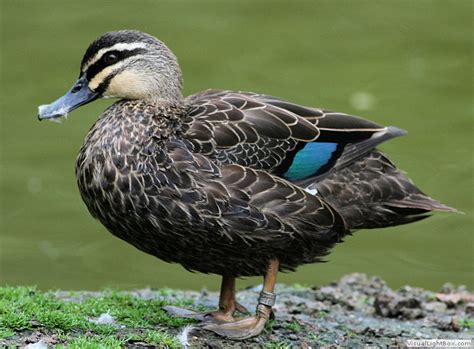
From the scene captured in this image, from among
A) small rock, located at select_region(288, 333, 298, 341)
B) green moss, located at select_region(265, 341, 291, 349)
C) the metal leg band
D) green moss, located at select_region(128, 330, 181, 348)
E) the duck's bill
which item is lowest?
small rock, located at select_region(288, 333, 298, 341)

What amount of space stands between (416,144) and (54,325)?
6793 millimetres

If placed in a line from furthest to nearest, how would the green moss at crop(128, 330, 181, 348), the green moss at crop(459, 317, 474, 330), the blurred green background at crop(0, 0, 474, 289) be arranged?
1. the blurred green background at crop(0, 0, 474, 289)
2. the green moss at crop(459, 317, 474, 330)
3. the green moss at crop(128, 330, 181, 348)

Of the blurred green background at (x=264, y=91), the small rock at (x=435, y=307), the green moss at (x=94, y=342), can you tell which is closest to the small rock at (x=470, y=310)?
the small rock at (x=435, y=307)

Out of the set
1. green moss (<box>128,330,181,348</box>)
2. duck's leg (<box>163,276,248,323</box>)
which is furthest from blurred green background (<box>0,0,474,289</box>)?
green moss (<box>128,330,181,348</box>)

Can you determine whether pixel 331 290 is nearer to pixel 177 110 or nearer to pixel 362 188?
pixel 362 188

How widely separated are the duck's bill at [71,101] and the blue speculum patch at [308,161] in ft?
4.65

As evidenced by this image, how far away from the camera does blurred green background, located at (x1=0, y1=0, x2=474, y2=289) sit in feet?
34.5

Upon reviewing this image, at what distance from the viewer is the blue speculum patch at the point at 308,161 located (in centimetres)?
708

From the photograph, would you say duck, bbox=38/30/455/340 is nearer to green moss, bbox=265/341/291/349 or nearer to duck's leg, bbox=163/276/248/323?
duck's leg, bbox=163/276/248/323

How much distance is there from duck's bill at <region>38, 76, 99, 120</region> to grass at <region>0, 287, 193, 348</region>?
4.07 ft

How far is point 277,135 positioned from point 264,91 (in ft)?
19.9

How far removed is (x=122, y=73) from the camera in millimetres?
7227

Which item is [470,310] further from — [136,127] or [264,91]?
[264,91]

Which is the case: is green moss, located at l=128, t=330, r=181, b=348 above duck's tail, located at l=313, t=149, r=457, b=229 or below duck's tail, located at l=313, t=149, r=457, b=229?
below
